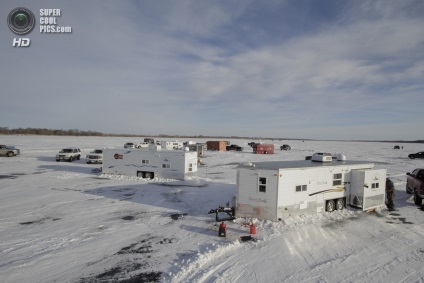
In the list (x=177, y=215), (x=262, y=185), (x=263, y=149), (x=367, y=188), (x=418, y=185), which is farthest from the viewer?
(x=263, y=149)

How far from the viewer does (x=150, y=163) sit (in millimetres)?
24859

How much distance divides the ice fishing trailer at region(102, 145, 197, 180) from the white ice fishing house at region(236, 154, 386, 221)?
10.8 metres

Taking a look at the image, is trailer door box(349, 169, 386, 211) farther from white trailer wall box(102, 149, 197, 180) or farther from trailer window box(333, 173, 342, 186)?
white trailer wall box(102, 149, 197, 180)

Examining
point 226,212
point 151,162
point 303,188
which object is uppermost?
point 151,162

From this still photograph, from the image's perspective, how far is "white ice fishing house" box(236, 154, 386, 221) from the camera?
13.3m

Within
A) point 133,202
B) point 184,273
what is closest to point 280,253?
point 184,273

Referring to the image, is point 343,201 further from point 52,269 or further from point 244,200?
point 52,269

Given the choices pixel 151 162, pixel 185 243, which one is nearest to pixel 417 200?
pixel 185 243

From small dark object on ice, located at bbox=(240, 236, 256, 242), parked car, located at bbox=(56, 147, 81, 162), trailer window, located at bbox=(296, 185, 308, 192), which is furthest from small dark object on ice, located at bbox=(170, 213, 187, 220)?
parked car, located at bbox=(56, 147, 81, 162)

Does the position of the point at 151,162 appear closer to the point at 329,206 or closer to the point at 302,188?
the point at 302,188

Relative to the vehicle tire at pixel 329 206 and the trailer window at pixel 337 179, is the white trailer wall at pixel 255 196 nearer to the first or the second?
the vehicle tire at pixel 329 206

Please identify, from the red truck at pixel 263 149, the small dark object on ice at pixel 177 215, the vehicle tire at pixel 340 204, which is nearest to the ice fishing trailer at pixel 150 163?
the small dark object on ice at pixel 177 215

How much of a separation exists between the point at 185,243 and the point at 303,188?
6.85m

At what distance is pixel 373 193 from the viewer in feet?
51.5
